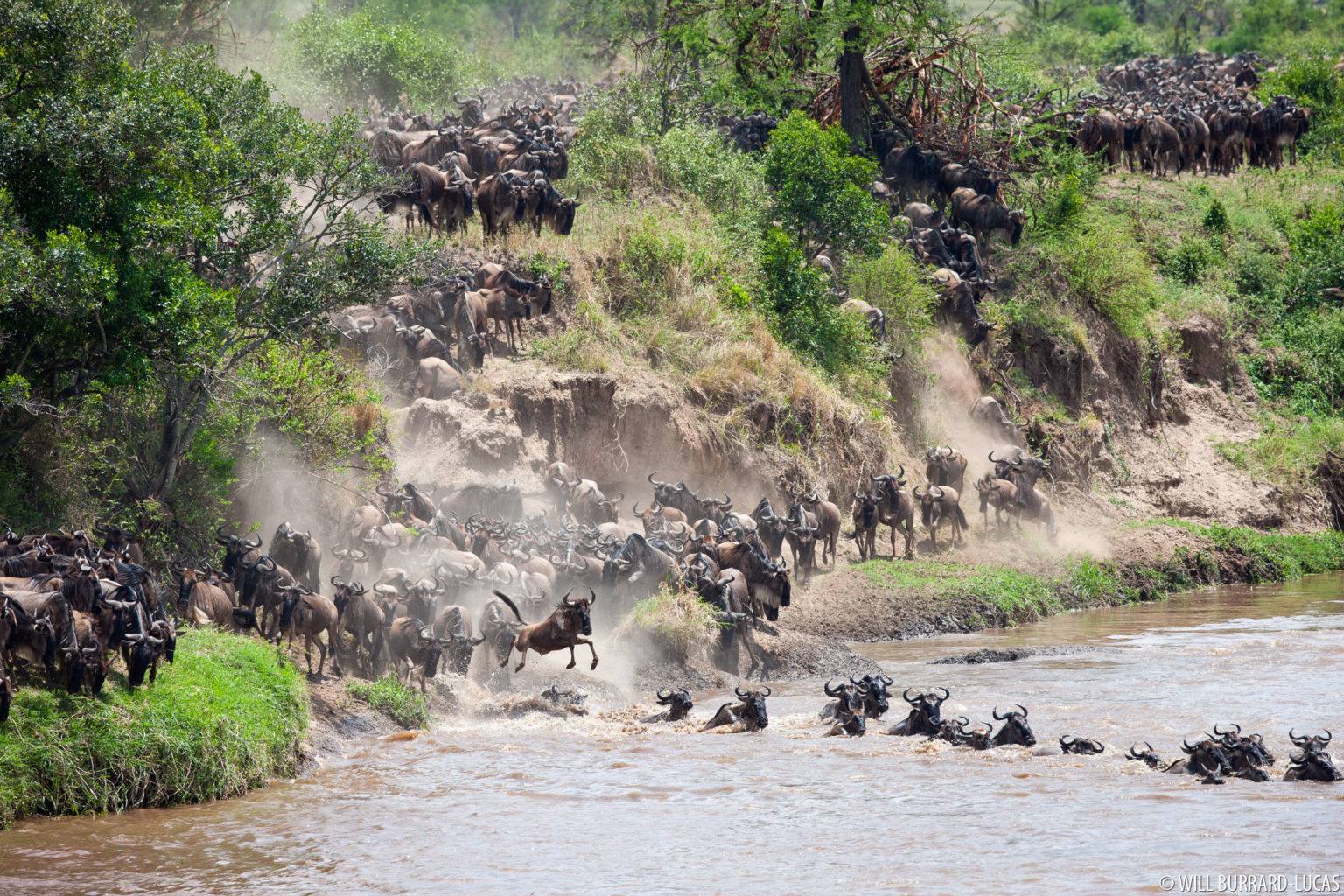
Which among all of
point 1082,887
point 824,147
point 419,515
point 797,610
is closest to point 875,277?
point 824,147

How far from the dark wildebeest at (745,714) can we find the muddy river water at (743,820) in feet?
0.68

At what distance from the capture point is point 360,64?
39.5 m

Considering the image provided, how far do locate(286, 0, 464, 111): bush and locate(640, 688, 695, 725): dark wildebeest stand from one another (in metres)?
28.5

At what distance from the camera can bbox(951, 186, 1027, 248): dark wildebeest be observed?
33.6 metres

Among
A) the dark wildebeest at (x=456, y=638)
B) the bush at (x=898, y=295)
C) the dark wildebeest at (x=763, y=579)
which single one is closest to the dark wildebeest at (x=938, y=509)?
the bush at (x=898, y=295)

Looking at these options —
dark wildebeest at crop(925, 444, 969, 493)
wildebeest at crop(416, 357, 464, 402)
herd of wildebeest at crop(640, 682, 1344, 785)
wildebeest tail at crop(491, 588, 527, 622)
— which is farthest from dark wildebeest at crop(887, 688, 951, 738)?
dark wildebeest at crop(925, 444, 969, 493)

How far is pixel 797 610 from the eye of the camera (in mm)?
19719

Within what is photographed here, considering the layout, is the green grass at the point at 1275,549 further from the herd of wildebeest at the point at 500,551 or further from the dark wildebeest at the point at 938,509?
the dark wildebeest at the point at 938,509

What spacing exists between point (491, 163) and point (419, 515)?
38.8 ft

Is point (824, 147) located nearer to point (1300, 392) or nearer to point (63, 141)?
point (1300, 392)

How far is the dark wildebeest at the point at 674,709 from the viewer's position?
47.3 feet

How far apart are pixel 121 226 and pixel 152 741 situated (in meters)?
5.62

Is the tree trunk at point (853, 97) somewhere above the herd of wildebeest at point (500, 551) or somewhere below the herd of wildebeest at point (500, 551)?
above

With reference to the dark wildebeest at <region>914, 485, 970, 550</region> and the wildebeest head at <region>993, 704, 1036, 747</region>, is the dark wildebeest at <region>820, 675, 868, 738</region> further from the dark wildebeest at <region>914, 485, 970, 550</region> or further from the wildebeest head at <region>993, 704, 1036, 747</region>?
the dark wildebeest at <region>914, 485, 970, 550</region>
